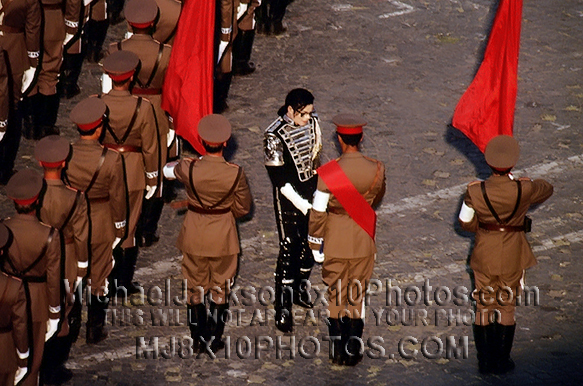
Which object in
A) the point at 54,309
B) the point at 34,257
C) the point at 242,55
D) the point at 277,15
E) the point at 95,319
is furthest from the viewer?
the point at 277,15

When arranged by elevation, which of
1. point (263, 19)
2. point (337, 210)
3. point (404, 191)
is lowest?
point (337, 210)

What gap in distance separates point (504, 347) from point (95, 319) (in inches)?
129

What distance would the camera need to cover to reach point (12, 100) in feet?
38.4

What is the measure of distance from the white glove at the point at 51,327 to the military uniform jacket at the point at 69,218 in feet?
1.37

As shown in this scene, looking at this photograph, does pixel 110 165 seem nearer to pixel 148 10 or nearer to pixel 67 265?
pixel 67 265

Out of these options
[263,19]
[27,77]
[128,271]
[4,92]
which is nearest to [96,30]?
[27,77]

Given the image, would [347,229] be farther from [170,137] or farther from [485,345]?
[170,137]

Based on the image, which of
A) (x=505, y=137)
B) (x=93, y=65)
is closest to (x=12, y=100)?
(x=93, y=65)

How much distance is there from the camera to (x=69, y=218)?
349 inches

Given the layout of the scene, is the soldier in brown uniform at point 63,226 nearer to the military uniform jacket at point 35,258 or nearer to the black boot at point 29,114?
the military uniform jacket at point 35,258

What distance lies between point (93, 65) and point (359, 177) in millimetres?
6315

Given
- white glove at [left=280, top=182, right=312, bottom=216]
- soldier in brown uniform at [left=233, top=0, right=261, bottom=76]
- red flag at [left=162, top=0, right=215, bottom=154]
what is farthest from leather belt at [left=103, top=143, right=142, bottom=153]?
soldier in brown uniform at [left=233, top=0, right=261, bottom=76]

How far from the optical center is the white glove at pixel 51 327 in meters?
8.73

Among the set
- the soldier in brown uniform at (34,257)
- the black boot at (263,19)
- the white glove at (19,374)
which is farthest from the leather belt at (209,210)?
the black boot at (263,19)
